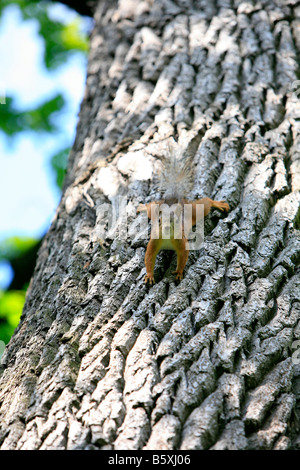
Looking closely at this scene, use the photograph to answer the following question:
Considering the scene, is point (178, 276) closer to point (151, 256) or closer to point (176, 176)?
point (151, 256)

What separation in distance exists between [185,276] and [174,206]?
0.43 metres

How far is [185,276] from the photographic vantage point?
191cm

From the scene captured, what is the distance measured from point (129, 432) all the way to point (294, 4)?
123 inches

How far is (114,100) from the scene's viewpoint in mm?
2975

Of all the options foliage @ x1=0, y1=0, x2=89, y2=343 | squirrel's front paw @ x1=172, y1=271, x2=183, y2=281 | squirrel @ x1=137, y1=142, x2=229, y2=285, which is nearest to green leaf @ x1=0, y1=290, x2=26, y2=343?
foliage @ x1=0, y1=0, x2=89, y2=343

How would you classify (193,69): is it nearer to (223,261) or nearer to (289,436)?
(223,261)

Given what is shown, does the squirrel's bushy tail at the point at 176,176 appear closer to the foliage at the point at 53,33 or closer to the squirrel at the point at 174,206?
the squirrel at the point at 174,206

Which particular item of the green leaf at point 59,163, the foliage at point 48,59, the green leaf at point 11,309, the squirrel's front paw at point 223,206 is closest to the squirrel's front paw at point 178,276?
the squirrel's front paw at point 223,206

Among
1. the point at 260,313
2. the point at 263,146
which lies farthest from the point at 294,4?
the point at 260,313

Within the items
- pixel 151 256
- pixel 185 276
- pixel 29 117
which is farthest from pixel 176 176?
pixel 29 117

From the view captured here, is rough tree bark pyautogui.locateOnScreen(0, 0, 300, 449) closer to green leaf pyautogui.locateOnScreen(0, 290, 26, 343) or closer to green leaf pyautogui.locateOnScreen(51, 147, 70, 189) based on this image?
green leaf pyautogui.locateOnScreen(0, 290, 26, 343)

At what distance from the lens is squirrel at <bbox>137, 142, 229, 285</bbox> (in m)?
2.01

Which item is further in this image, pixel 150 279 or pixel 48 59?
pixel 48 59

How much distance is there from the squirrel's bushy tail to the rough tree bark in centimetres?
6
